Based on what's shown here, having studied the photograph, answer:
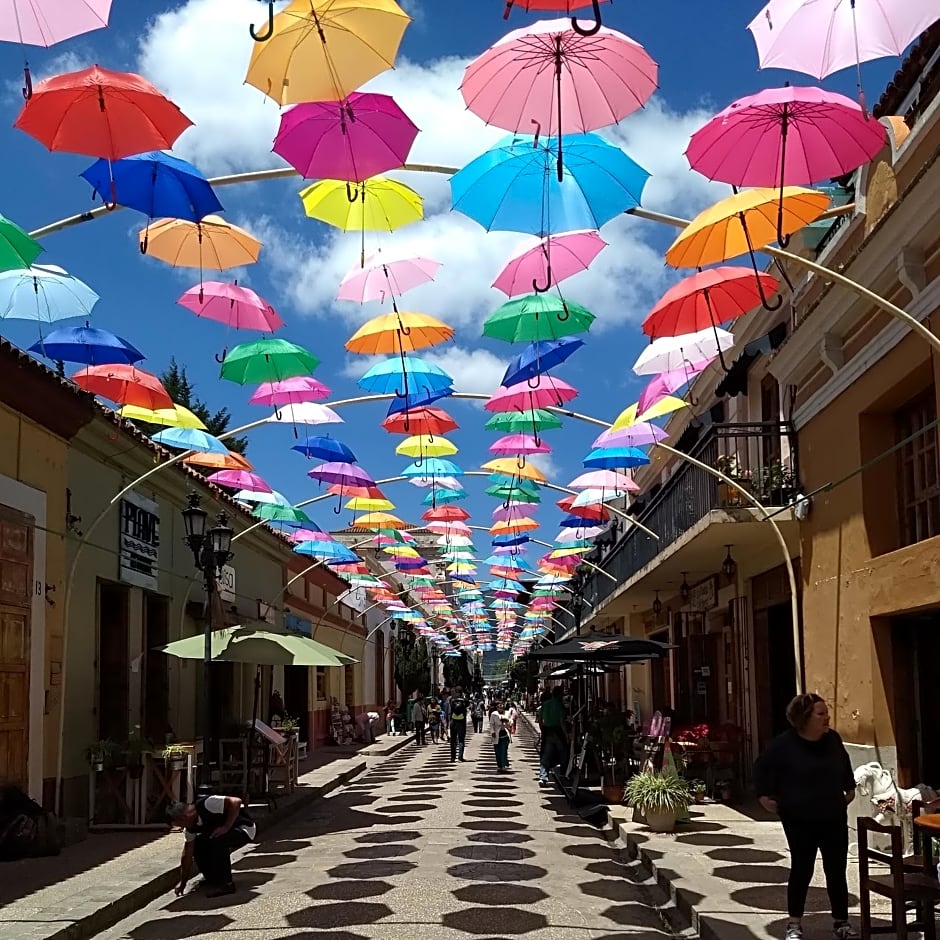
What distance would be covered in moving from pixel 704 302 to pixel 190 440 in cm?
852

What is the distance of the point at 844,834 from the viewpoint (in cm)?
762

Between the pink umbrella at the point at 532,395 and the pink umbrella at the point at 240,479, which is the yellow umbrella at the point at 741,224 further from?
the pink umbrella at the point at 240,479

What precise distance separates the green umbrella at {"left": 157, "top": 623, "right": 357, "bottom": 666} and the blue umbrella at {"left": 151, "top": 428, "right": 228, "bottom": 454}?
8.96 feet

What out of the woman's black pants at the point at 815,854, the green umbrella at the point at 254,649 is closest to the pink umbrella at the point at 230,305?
the green umbrella at the point at 254,649

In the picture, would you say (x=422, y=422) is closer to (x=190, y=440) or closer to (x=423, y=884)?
(x=190, y=440)

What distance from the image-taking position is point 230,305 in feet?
41.6

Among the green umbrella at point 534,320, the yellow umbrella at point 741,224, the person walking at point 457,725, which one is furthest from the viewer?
the person walking at point 457,725

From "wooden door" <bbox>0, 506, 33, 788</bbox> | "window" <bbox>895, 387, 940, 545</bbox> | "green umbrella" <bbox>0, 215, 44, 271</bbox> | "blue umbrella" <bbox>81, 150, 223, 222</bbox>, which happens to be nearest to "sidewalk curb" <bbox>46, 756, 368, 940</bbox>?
"wooden door" <bbox>0, 506, 33, 788</bbox>

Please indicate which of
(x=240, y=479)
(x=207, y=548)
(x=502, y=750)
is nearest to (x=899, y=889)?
(x=207, y=548)

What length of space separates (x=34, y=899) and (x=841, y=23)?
30.1ft

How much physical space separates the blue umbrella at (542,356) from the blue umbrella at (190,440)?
508 cm

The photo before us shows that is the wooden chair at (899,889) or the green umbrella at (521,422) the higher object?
the green umbrella at (521,422)

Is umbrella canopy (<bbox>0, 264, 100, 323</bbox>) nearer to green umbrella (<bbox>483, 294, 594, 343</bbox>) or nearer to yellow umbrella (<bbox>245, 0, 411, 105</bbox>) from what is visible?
A: green umbrella (<bbox>483, 294, 594, 343</bbox>)

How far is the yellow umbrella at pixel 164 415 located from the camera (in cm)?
1529
